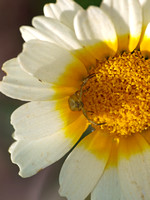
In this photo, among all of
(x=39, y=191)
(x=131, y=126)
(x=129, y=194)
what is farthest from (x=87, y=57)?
(x=39, y=191)

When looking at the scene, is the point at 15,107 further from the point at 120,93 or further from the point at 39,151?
the point at 120,93

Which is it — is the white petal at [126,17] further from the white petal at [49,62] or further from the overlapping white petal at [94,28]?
the white petal at [49,62]

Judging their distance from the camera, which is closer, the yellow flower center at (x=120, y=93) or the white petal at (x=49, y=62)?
the white petal at (x=49, y=62)

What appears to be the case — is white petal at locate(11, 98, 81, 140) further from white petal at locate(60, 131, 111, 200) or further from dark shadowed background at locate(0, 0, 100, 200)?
dark shadowed background at locate(0, 0, 100, 200)

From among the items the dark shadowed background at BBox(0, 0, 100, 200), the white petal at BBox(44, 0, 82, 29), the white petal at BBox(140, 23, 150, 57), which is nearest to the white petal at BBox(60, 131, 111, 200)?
the white petal at BBox(140, 23, 150, 57)

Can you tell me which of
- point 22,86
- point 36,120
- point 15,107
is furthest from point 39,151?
point 15,107

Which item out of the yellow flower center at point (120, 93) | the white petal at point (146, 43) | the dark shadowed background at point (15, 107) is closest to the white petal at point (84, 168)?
the yellow flower center at point (120, 93)
